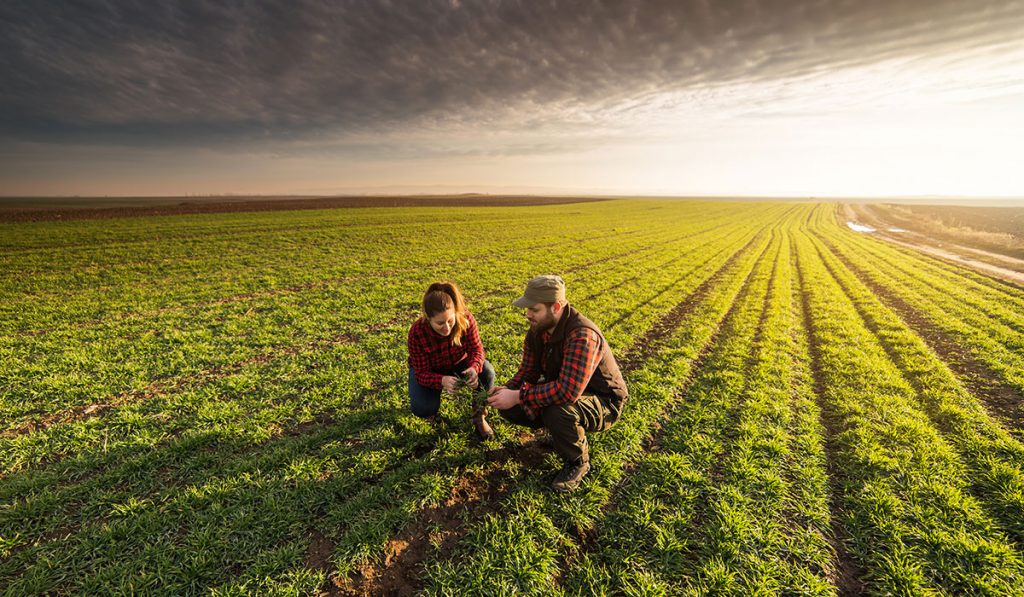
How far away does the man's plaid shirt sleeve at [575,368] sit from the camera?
422cm

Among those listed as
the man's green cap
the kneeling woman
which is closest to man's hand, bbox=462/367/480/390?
the kneeling woman

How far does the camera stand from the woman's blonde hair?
5.02 meters

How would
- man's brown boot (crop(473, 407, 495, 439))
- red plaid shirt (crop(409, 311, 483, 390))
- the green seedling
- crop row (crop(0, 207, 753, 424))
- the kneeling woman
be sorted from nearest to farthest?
the kneeling woman, the green seedling, red plaid shirt (crop(409, 311, 483, 390)), man's brown boot (crop(473, 407, 495, 439)), crop row (crop(0, 207, 753, 424))

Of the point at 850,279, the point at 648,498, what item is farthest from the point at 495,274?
the point at 850,279

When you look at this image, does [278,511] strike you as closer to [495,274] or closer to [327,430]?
[327,430]

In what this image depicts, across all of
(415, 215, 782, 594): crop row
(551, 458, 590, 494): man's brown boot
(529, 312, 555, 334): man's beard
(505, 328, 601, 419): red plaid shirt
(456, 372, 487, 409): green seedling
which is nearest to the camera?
(415, 215, 782, 594): crop row

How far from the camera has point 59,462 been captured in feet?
16.8

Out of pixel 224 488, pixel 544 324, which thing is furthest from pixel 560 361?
pixel 224 488

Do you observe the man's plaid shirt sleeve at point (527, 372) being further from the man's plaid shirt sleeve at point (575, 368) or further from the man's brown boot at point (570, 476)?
the man's brown boot at point (570, 476)

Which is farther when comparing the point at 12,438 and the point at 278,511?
the point at 12,438

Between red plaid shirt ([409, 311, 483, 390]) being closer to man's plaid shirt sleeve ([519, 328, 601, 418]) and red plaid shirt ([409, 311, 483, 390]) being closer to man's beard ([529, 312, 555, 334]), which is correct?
man's beard ([529, 312, 555, 334])

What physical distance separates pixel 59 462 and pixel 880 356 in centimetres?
1624

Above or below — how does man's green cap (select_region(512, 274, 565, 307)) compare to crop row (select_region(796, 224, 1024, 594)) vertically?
above

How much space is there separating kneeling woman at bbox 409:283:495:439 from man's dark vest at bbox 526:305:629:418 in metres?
1.07
